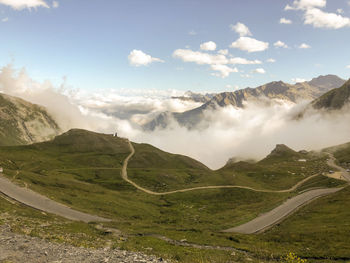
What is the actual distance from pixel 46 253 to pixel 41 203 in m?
44.6

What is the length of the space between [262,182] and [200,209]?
72402 mm

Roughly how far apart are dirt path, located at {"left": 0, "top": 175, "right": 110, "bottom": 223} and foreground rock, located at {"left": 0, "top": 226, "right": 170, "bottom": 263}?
32234 millimetres

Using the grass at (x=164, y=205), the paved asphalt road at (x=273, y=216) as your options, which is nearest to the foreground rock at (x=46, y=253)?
the grass at (x=164, y=205)

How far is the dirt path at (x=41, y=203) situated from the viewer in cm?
5628

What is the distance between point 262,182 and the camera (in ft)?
495

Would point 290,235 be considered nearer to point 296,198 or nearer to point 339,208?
point 339,208

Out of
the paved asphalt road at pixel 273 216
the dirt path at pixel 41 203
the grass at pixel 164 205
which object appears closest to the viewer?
the grass at pixel 164 205

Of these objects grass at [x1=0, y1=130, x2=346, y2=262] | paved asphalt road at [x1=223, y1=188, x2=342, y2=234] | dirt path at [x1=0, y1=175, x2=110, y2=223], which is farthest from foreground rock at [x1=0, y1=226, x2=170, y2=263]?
paved asphalt road at [x1=223, y1=188, x2=342, y2=234]

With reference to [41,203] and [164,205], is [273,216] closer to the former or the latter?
[164,205]

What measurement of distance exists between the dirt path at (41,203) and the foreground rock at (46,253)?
3223cm

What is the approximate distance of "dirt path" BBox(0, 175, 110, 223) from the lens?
56.3 m

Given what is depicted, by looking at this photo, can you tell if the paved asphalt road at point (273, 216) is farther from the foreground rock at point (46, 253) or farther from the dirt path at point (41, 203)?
the foreground rock at point (46, 253)

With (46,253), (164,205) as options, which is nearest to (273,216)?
(164,205)

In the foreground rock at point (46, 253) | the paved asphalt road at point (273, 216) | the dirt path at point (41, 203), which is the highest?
the foreground rock at point (46, 253)
